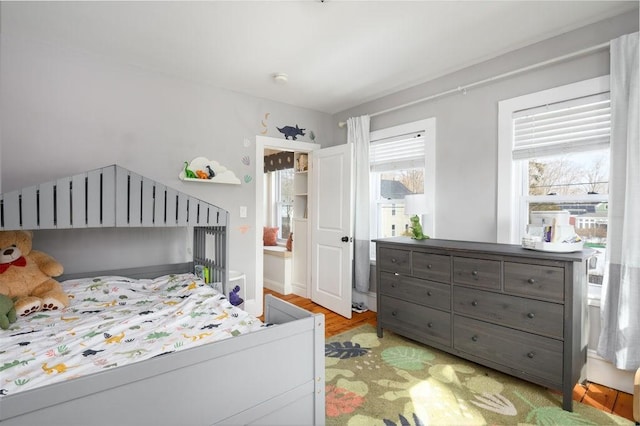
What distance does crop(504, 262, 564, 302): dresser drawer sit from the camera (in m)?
1.95

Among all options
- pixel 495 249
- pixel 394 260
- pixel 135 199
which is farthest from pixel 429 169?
pixel 135 199

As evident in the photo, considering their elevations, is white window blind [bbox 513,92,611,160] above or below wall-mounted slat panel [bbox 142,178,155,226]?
above

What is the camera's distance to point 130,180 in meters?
2.08

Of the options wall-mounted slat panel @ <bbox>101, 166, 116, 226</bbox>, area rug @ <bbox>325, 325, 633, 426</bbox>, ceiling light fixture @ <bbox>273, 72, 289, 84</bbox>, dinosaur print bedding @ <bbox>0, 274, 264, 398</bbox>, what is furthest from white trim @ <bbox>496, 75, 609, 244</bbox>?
wall-mounted slat panel @ <bbox>101, 166, 116, 226</bbox>

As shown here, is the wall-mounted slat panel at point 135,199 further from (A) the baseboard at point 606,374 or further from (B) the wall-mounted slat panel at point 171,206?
(A) the baseboard at point 606,374

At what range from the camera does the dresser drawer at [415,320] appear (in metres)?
2.52

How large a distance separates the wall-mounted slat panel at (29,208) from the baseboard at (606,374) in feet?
12.1

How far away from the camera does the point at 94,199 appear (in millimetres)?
1969

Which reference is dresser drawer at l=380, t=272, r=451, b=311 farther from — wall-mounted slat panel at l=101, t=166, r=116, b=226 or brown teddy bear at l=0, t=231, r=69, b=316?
brown teddy bear at l=0, t=231, r=69, b=316

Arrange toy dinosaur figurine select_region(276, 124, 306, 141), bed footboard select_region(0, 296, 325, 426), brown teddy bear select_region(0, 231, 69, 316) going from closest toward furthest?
bed footboard select_region(0, 296, 325, 426)
brown teddy bear select_region(0, 231, 69, 316)
toy dinosaur figurine select_region(276, 124, 306, 141)

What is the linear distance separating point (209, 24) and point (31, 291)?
2114 millimetres

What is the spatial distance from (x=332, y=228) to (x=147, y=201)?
2101 millimetres

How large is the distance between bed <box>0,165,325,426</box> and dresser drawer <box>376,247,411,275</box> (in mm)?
1501

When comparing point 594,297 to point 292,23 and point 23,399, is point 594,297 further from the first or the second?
point 23,399
